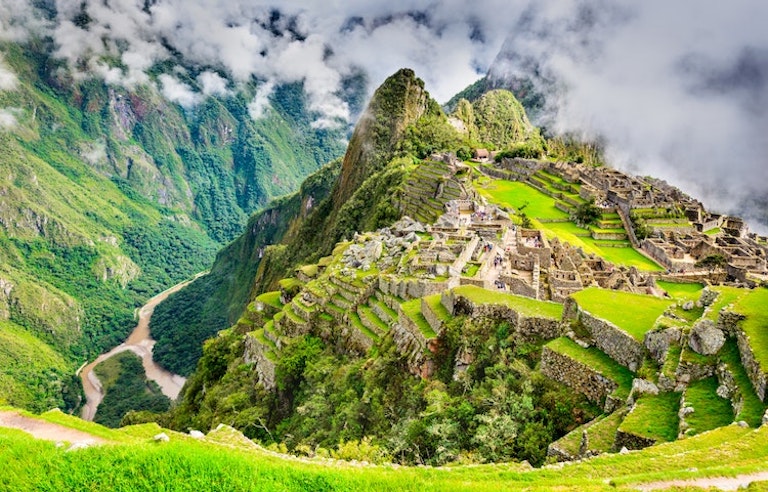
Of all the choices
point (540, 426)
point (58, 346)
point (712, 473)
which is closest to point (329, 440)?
point (540, 426)

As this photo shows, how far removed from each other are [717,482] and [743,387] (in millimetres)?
3678

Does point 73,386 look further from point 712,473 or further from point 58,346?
point 712,473

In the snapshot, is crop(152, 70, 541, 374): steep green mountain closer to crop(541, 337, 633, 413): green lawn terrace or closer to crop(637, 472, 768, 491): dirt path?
crop(541, 337, 633, 413): green lawn terrace

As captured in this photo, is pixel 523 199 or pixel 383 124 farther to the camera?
pixel 383 124

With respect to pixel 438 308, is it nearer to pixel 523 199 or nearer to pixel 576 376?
pixel 576 376

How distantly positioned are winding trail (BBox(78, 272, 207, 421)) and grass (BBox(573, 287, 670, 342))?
316ft

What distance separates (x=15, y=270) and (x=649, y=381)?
200m

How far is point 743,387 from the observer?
984cm

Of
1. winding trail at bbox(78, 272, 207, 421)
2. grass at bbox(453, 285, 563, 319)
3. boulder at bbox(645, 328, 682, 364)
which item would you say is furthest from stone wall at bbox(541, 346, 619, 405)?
winding trail at bbox(78, 272, 207, 421)

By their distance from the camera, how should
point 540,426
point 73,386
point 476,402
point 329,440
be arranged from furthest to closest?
point 73,386 < point 329,440 < point 476,402 < point 540,426

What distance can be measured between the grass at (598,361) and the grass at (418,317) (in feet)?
19.6

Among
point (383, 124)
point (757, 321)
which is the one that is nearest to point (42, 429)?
point (757, 321)

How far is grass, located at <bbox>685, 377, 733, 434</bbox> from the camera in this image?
959 centimetres

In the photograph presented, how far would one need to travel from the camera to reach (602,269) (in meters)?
35.3
